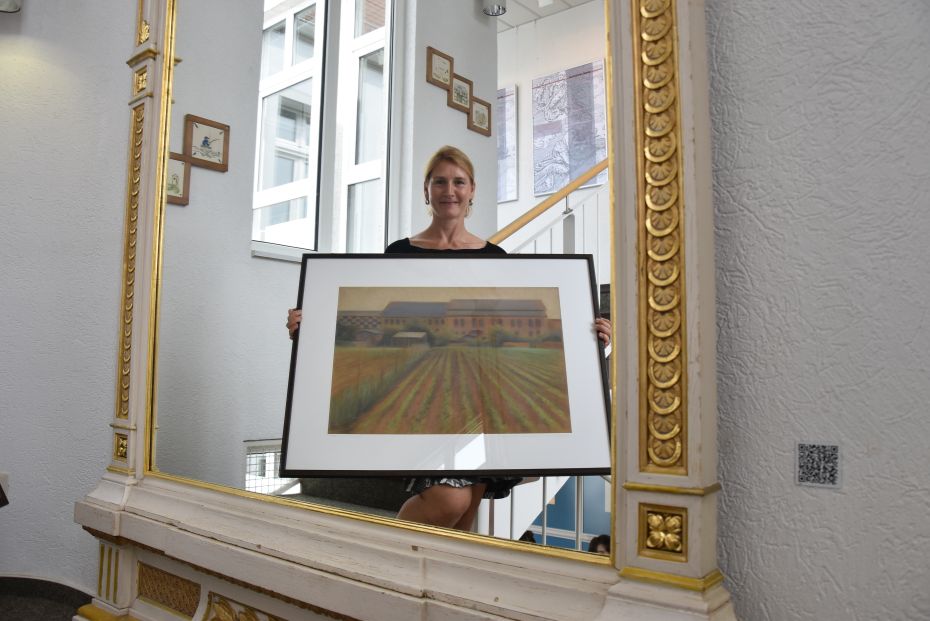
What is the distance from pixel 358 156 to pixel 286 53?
0.39 m

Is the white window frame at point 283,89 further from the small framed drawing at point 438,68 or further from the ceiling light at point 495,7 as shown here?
the ceiling light at point 495,7

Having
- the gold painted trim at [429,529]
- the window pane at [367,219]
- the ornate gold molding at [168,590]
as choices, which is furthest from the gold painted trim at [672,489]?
the ornate gold molding at [168,590]

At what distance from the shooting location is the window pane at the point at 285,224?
1339 mm

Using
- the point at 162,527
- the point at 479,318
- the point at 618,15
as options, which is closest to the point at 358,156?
the point at 479,318

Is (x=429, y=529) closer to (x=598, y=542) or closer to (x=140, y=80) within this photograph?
(x=598, y=542)

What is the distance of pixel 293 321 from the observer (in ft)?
4.00

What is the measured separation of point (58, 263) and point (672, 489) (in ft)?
6.93

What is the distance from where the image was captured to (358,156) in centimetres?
135

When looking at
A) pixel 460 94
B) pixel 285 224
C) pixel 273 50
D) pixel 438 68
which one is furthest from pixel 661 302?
pixel 273 50

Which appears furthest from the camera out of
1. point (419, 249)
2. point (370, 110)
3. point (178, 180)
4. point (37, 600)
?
point (37, 600)

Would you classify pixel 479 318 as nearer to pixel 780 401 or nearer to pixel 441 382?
pixel 441 382

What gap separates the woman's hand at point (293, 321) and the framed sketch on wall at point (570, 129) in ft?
1.84

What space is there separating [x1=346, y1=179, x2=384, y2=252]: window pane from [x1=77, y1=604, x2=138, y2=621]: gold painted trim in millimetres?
1095

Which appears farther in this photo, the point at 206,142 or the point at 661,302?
the point at 206,142
